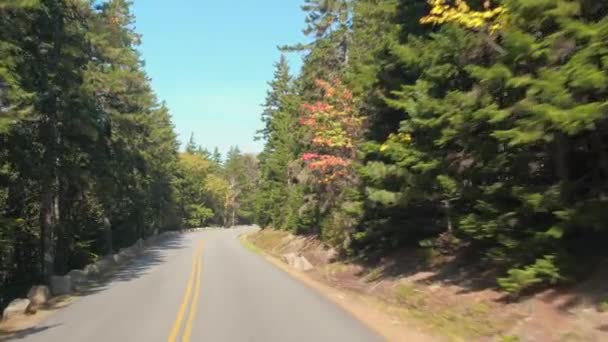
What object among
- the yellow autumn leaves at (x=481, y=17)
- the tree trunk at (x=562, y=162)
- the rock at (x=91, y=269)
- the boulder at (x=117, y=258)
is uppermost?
the yellow autumn leaves at (x=481, y=17)

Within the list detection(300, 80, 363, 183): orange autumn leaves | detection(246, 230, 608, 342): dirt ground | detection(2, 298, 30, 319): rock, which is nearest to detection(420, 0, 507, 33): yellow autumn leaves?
detection(246, 230, 608, 342): dirt ground

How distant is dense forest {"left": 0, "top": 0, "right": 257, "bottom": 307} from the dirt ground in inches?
397

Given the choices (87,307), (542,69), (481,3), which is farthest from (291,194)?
(542,69)

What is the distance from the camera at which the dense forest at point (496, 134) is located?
958 cm

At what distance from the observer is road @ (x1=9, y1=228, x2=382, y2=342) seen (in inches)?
455

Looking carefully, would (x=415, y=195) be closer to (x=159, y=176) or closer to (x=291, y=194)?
(x=291, y=194)

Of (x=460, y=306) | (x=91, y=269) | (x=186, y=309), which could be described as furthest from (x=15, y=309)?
(x=460, y=306)

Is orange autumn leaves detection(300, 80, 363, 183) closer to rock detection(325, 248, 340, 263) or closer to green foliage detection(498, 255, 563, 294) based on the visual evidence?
rock detection(325, 248, 340, 263)

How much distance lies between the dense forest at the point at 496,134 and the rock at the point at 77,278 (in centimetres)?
1045

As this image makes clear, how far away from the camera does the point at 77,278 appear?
77.7 feet

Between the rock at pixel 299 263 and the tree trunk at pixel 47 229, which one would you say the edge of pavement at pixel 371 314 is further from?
the tree trunk at pixel 47 229

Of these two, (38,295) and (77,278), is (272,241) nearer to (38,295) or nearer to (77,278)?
(77,278)

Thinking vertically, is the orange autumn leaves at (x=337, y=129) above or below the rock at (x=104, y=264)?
above

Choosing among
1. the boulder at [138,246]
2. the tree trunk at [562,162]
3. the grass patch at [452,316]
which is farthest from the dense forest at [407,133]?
the boulder at [138,246]
